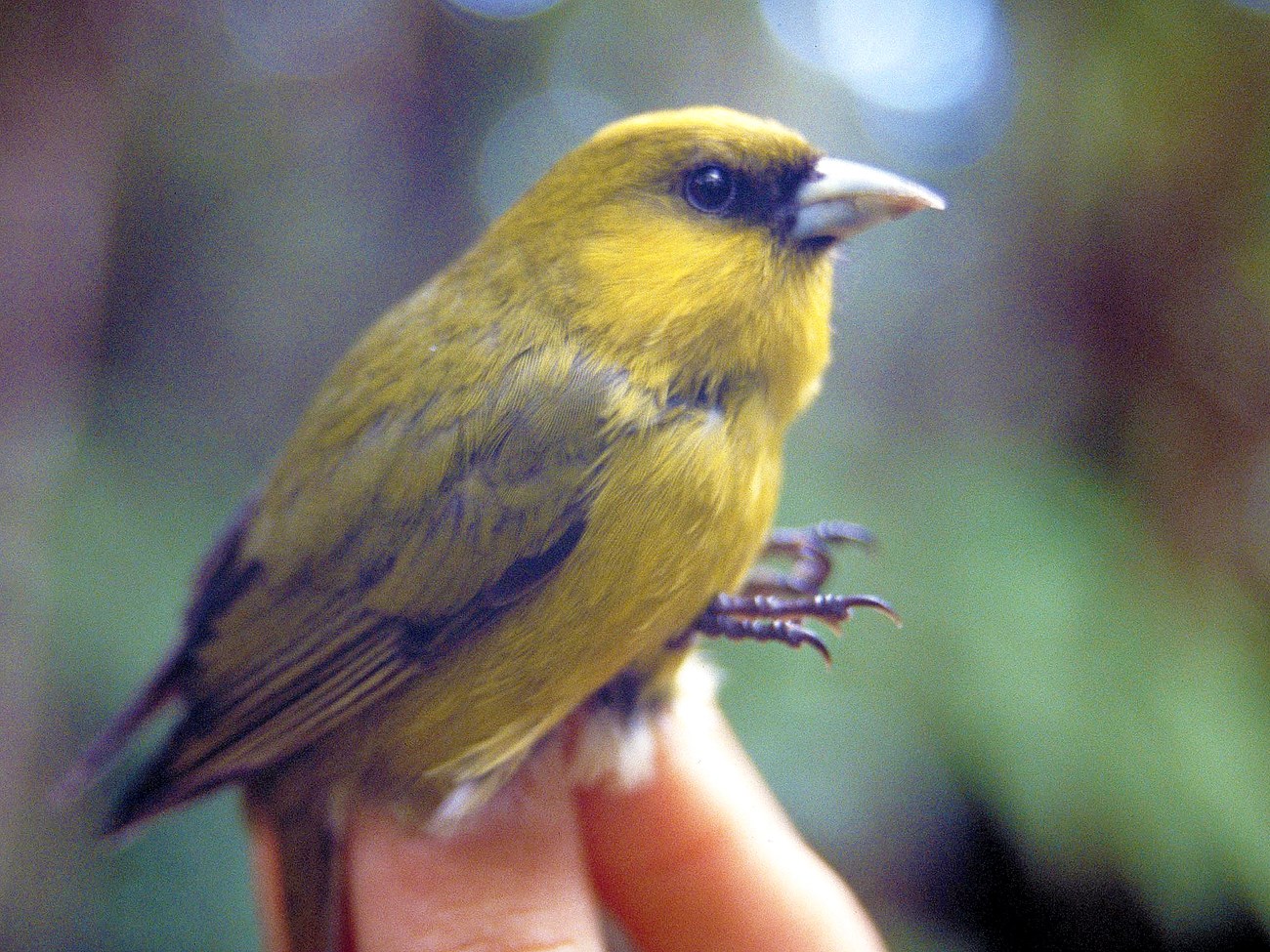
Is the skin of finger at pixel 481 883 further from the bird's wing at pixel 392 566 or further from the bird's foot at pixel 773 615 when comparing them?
the bird's foot at pixel 773 615

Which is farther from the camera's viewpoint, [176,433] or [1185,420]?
[176,433]

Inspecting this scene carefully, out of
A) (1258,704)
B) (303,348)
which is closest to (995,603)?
(1258,704)

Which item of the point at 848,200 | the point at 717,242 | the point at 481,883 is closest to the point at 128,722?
the point at 481,883

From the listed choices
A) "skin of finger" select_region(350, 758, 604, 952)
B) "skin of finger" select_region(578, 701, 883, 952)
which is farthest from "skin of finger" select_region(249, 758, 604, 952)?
"skin of finger" select_region(578, 701, 883, 952)

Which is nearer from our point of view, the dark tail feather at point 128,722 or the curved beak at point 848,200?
the curved beak at point 848,200

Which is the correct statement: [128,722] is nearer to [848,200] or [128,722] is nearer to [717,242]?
[717,242]

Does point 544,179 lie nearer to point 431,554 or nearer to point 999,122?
point 431,554

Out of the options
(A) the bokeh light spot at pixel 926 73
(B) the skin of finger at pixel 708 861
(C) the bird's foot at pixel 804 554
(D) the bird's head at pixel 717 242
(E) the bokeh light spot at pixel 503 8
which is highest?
(E) the bokeh light spot at pixel 503 8

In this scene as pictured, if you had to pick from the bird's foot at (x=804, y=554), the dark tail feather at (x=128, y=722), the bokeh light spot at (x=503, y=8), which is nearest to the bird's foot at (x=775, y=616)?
the bird's foot at (x=804, y=554)
